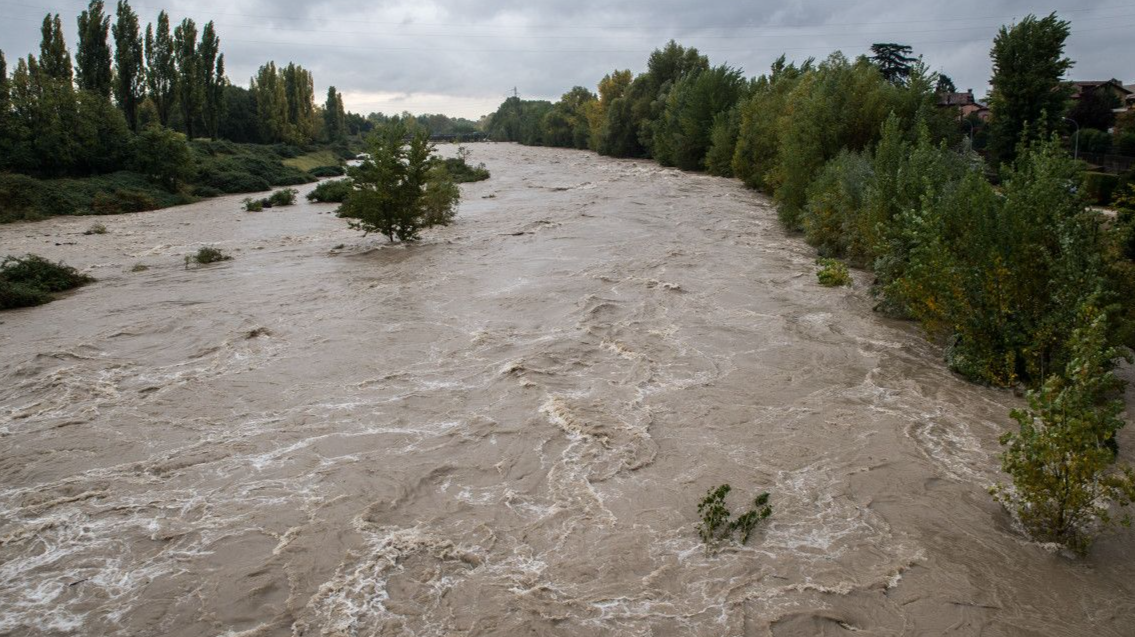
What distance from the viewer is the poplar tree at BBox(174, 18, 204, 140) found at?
170 ft

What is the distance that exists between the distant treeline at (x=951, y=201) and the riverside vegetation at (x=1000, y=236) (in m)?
0.03

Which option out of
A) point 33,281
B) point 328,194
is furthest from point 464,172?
point 33,281

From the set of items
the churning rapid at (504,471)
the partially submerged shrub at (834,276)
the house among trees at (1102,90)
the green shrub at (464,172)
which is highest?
the house among trees at (1102,90)

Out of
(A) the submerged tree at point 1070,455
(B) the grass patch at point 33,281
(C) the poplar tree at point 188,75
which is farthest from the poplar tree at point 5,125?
(A) the submerged tree at point 1070,455

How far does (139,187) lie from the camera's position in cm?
3553

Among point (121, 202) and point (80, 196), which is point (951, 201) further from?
point (80, 196)

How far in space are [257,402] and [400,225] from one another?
14266mm

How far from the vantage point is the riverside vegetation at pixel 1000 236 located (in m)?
6.38

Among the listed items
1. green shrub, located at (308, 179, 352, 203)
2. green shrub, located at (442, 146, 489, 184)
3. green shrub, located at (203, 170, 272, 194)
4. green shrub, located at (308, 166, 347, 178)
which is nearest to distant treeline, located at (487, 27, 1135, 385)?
green shrub, located at (442, 146, 489, 184)

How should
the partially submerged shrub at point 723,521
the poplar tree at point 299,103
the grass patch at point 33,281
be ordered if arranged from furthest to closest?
1. the poplar tree at point 299,103
2. the grass patch at point 33,281
3. the partially submerged shrub at point 723,521

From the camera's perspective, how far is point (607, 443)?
341 inches

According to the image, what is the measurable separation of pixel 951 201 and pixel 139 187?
36.7 meters

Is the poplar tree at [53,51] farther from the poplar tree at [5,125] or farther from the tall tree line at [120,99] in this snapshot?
the poplar tree at [5,125]

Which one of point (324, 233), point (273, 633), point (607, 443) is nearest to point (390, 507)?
point (273, 633)
